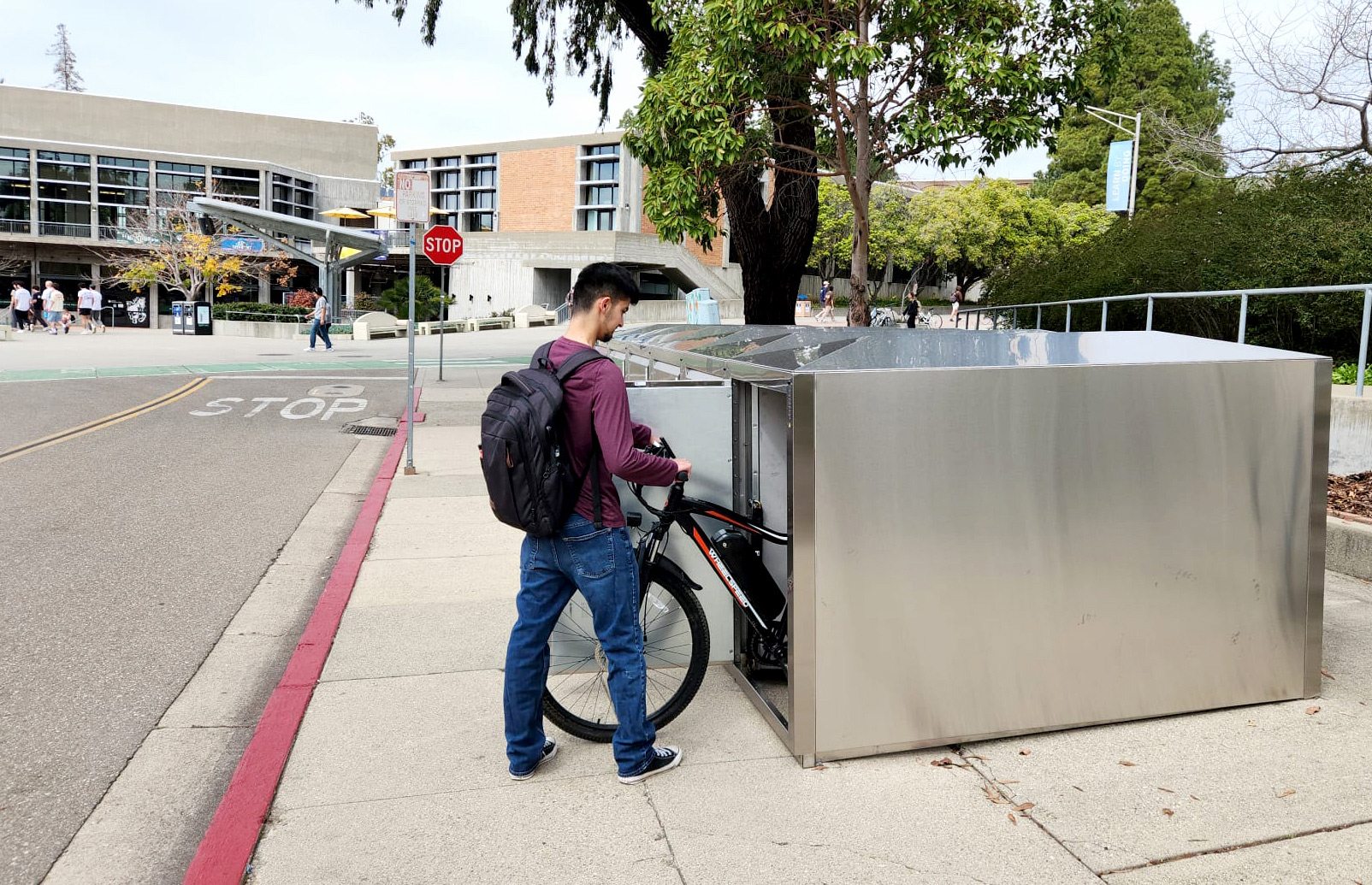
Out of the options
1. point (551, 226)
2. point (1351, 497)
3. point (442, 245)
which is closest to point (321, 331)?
point (442, 245)

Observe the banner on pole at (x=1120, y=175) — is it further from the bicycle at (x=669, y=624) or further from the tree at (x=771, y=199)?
the bicycle at (x=669, y=624)

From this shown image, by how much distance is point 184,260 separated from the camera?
5200 centimetres

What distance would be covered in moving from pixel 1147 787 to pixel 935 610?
965mm

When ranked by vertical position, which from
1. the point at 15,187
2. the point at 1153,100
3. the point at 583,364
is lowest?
the point at 583,364

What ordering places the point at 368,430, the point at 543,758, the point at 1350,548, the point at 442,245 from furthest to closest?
the point at 442,245, the point at 368,430, the point at 1350,548, the point at 543,758

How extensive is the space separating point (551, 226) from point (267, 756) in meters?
67.4

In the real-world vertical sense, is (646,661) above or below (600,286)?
below

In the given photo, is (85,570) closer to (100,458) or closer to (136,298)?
(100,458)

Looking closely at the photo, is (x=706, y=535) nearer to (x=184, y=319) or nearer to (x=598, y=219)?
(x=184, y=319)

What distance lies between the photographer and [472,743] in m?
4.30

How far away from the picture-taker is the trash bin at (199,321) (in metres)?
37.7

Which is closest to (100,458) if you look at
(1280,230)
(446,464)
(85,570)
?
(446,464)

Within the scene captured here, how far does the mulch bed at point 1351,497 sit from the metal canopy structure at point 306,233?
40424mm

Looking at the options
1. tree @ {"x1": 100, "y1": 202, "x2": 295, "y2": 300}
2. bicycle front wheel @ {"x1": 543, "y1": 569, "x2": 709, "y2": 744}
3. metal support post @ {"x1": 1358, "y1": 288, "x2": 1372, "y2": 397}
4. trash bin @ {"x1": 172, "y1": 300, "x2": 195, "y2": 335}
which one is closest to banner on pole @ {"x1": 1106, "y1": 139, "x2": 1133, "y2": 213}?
metal support post @ {"x1": 1358, "y1": 288, "x2": 1372, "y2": 397}
